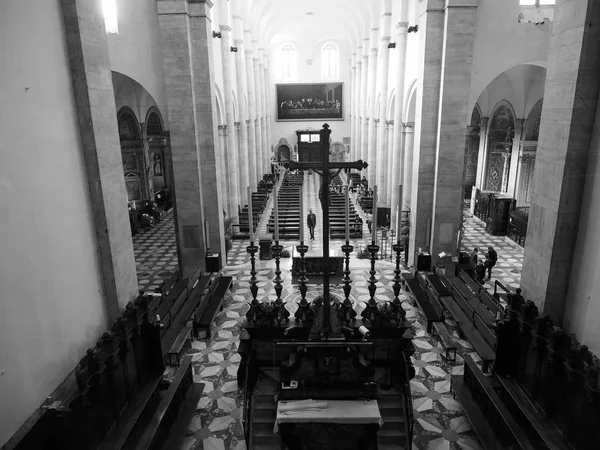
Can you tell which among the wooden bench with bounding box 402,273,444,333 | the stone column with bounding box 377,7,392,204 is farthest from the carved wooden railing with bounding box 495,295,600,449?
the stone column with bounding box 377,7,392,204

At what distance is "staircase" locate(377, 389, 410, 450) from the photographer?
620cm

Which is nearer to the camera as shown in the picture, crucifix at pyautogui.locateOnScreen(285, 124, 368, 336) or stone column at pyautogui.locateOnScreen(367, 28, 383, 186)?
crucifix at pyautogui.locateOnScreen(285, 124, 368, 336)

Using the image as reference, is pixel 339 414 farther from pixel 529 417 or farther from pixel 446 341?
pixel 446 341

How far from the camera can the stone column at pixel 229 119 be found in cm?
1842

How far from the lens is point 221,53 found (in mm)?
18469

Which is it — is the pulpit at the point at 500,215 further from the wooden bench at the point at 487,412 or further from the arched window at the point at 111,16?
the arched window at the point at 111,16

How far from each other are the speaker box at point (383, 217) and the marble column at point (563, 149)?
12.6 meters

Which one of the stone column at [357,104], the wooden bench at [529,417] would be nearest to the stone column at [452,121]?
the wooden bench at [529,417]

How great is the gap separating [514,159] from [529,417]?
16.2 meters

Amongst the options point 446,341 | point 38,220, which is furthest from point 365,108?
point 38,220

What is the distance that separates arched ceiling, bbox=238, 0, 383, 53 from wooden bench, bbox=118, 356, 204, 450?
21202mm

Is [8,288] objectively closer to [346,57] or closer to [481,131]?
[481,131]

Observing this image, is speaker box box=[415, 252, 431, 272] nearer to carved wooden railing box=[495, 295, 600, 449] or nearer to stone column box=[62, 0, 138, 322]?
carved wooden railing box=[495, 295, 600, 449]

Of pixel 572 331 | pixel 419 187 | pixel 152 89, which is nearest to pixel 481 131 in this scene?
pixel 419 187
